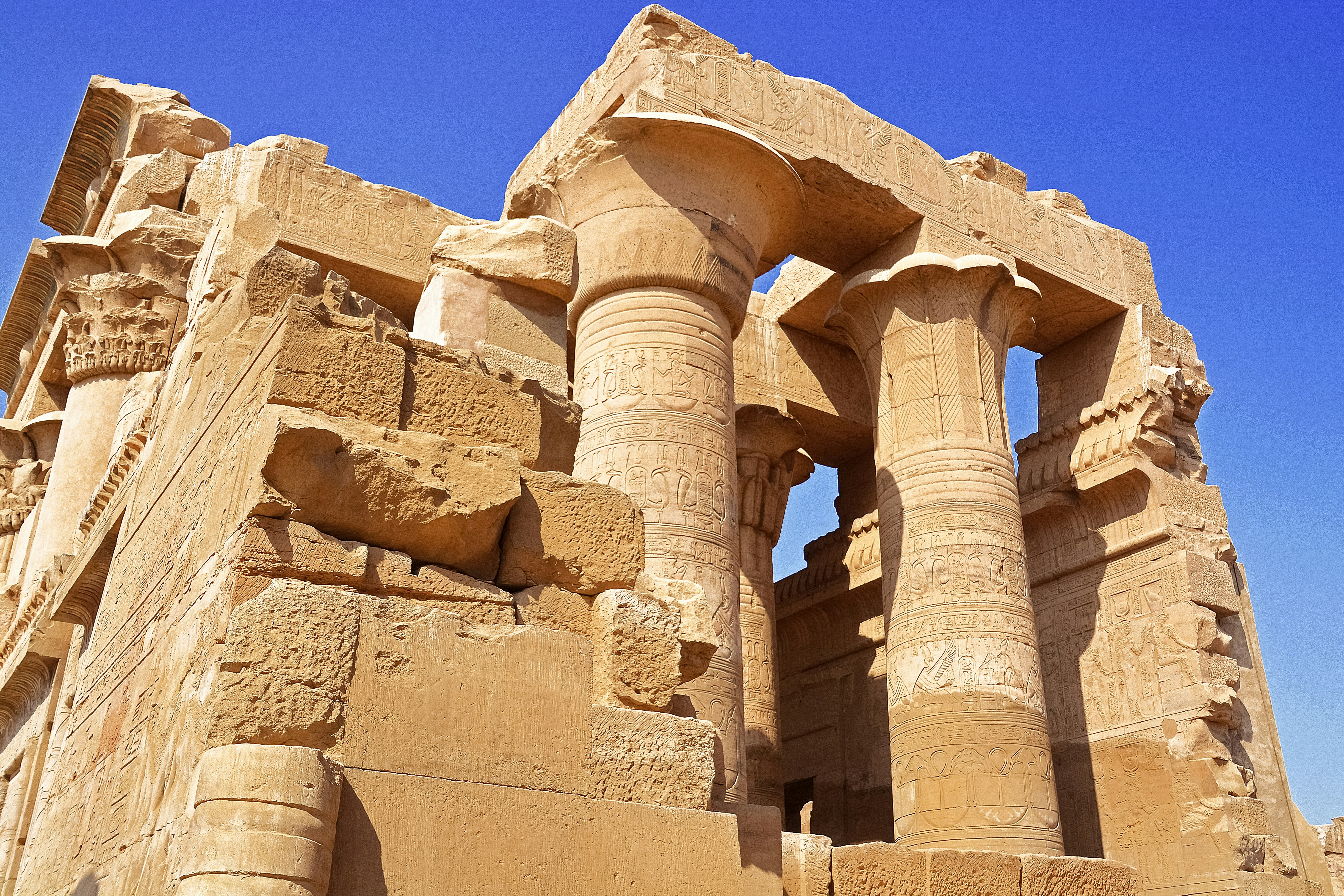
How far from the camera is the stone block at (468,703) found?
2877 millimetres

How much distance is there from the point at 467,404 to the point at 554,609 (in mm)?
649

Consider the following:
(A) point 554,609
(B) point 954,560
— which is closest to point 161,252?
(B) point 954,560

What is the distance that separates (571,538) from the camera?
349 centimetres

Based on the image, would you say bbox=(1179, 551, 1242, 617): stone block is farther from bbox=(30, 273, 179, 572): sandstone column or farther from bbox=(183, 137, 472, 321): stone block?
bbox=(30, 273, 179, 572): sandstone column

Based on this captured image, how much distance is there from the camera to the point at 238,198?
31.2ft

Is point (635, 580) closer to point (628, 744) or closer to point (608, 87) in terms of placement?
point (628, 744)

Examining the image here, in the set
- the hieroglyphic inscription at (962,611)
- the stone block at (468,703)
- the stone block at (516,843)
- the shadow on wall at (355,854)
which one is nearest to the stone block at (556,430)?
the stone block at (468,703)

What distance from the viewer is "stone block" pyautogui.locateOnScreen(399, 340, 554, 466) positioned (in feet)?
11.2

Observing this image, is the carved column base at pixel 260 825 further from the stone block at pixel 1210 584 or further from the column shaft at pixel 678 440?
the stone block at pixel 1210 584

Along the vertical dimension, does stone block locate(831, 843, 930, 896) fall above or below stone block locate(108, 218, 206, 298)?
below

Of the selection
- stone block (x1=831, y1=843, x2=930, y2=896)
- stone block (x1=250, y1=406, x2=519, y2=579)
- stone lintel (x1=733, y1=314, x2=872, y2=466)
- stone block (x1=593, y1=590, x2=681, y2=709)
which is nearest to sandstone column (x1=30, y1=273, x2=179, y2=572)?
stone lintel (x1=733, y1=314, x2=872, y2=466)

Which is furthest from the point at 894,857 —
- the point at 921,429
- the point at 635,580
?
the point at 921,429

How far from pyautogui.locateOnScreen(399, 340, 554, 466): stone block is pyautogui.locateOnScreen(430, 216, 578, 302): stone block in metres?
0.89

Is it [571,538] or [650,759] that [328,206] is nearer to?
[571,538]
